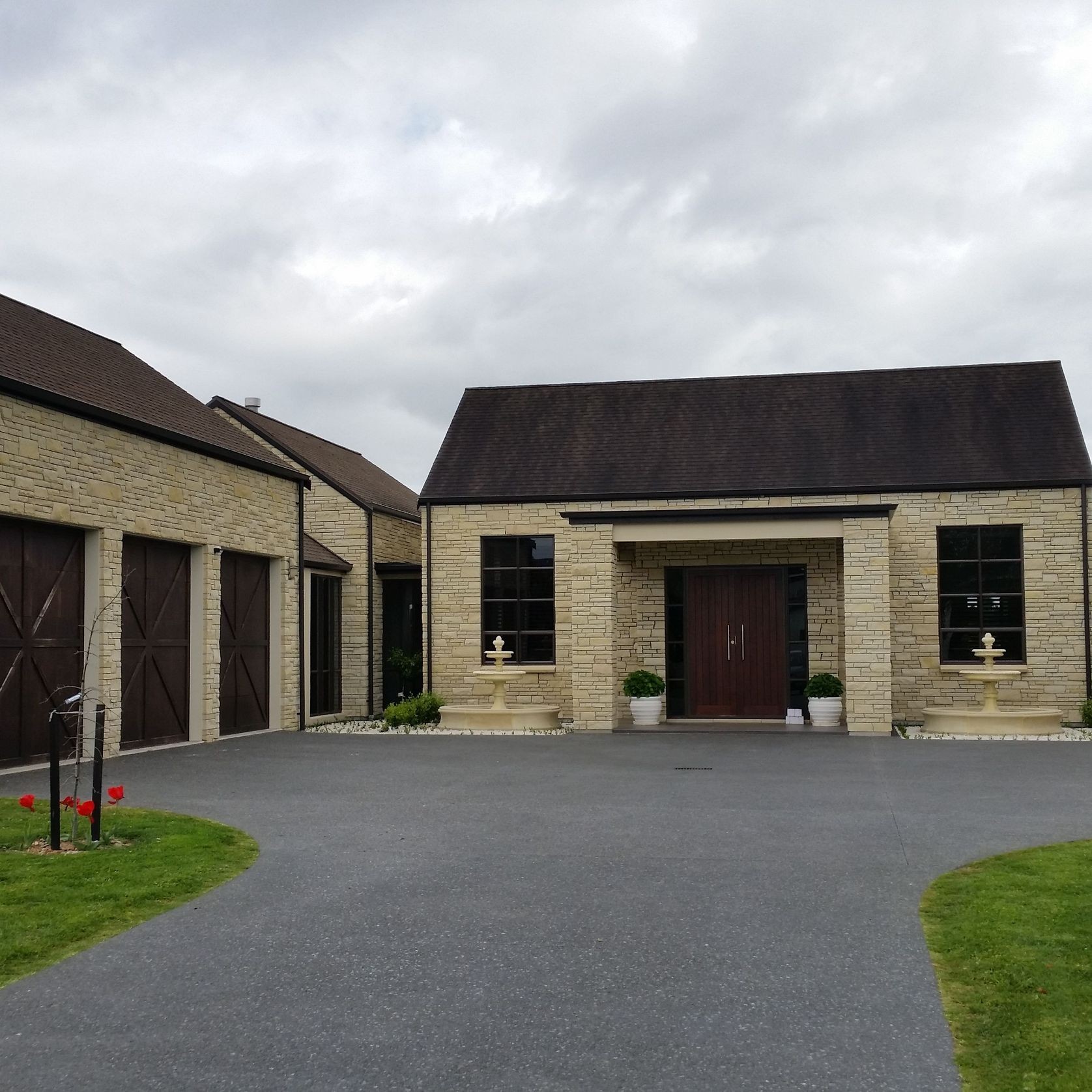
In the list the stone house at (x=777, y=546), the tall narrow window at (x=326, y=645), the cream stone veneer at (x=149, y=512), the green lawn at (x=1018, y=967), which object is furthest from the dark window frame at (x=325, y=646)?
the green lawn at (x=1018, y=967)

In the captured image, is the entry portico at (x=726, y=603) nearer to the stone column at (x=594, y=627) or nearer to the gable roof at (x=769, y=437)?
the stone column at (x=594, y=627)

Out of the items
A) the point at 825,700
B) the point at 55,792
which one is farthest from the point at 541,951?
the point at 825,700

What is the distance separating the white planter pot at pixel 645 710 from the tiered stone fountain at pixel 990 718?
430 centimetres

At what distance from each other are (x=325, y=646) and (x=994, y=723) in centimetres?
1171

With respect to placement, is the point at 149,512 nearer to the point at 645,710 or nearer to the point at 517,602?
the point at 517,602

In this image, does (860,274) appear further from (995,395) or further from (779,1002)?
(779,1002)

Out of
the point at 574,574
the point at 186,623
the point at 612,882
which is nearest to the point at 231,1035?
the point at 612,882

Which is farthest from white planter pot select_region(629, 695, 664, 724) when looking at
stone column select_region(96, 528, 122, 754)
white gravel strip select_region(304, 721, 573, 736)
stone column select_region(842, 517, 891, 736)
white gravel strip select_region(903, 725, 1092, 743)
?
stone column select_region(96, 528, 122, 754)

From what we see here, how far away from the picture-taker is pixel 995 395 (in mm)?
20656

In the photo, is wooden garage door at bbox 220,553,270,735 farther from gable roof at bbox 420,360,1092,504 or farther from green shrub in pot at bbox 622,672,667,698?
green shrub in pot at bbox 622,672,667,698

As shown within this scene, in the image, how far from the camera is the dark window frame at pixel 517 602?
2039 cm

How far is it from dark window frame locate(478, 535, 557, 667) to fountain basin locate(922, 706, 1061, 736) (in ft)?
22.0

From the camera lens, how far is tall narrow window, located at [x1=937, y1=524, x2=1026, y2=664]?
18938mm

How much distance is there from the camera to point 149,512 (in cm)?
1548
